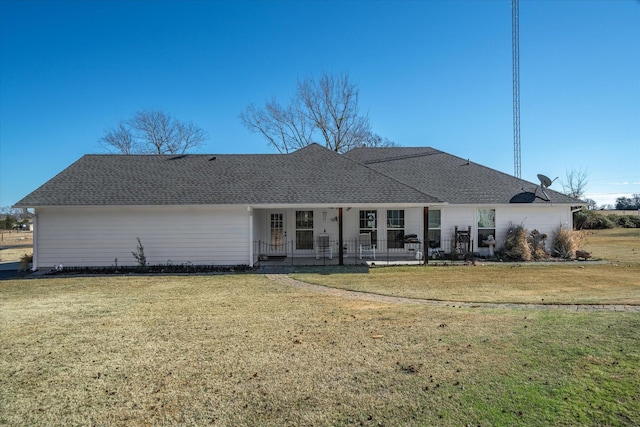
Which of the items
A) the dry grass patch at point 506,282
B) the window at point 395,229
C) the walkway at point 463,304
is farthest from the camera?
the window at point 395,229

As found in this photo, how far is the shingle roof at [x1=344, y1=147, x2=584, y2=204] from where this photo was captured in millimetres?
16484

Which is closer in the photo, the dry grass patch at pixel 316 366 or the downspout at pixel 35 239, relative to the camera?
the dry grass patch at pixel 316 366

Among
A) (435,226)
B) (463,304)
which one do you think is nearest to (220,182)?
(435,226)

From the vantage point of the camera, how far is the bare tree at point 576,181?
48469mm

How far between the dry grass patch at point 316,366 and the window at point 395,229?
915 cm

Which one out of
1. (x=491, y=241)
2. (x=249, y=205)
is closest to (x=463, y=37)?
(x=491, y=241)

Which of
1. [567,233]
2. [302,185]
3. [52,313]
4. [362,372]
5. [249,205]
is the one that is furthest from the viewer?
[567,233]

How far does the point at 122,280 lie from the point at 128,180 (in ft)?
A: 19.1

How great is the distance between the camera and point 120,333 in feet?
19.3

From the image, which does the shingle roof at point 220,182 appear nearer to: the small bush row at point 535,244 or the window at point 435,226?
the window at point 435,226

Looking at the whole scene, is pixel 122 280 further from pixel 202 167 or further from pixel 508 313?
pixel 508 313

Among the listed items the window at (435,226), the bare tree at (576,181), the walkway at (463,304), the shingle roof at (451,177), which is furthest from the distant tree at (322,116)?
the bare tree at (576,181)

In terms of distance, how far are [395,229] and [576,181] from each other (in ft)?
154

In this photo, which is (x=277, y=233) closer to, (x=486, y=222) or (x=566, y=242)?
(x=486, y=222)
